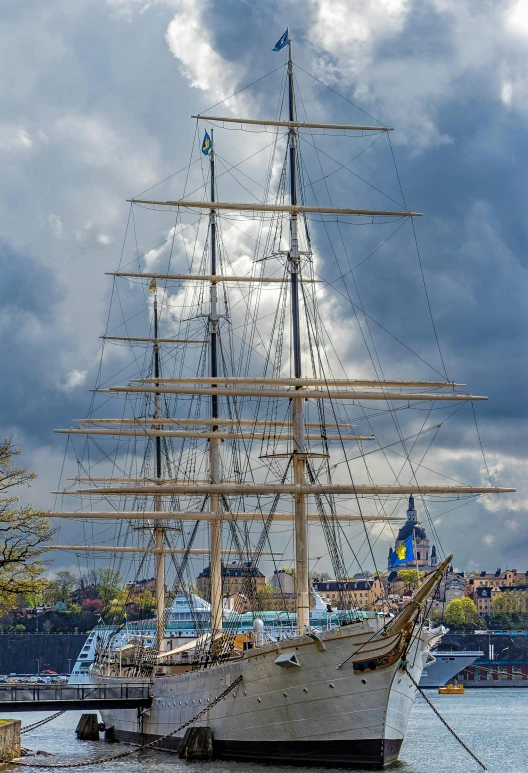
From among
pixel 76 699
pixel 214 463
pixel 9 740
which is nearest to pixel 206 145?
pixel 214 463

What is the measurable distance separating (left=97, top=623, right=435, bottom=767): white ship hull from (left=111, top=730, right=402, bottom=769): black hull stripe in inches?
1.4

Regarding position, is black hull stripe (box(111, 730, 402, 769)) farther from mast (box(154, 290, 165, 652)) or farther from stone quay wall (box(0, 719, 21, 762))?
mast (box(154, 290, 165, 652))

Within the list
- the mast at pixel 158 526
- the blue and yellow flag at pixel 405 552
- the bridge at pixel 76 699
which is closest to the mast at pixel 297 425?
the blue and yellow flag at pixel 405 552

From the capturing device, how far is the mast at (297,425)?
55.2m

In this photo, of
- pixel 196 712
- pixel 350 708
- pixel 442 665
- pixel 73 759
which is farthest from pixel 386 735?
pixel 442 665

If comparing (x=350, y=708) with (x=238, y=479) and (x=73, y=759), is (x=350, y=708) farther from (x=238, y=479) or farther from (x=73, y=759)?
(x=238, y=479)

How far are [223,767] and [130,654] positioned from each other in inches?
1165

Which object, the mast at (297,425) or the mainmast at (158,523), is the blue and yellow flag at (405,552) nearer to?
the mast at (297,425)

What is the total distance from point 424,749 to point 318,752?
16.0 m

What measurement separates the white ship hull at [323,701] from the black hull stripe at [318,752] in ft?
0.12

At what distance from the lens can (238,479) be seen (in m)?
69.6

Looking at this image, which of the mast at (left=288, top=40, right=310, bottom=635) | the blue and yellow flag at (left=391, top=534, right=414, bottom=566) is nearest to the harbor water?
the mast at (left=288, top=40, right=310, bottom=635)

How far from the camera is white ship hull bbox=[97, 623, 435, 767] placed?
45.8 metres

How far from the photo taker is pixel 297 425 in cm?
6016
